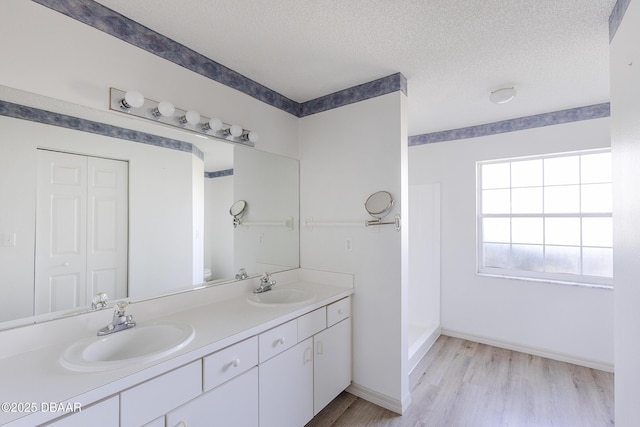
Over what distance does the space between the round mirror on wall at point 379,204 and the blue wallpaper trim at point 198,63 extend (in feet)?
2.54

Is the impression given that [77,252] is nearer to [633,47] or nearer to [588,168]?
[633,47]

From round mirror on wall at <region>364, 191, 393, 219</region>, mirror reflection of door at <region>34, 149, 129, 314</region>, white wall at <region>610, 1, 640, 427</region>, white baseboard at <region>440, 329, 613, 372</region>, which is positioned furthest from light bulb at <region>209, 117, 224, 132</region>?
white baseboard at <region>440, 329, 613, 372</region>

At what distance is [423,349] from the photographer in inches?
112

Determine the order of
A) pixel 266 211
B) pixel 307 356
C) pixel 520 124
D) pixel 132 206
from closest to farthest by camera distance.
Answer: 1. pixel 132 206
2. pixel 307 356
3. pixel 266 211
4. pixel 520 124

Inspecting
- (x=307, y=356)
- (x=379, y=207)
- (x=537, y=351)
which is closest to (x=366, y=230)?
(x=379, y=207)

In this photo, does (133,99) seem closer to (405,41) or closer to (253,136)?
(253,136)

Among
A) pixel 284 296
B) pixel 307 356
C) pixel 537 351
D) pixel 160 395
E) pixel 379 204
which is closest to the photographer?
pixel 160 395

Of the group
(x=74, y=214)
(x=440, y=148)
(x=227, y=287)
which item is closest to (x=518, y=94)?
(x=440, y=148)

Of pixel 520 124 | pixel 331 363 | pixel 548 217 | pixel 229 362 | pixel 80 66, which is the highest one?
pixel 520 124

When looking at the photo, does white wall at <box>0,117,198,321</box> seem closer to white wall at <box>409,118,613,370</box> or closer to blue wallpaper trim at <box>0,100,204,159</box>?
blue wallpaper trim at <box>0,100,204,159</box>

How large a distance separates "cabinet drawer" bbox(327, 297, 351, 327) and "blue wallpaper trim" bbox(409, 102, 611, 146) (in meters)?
2.32

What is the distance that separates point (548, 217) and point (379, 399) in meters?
2.52

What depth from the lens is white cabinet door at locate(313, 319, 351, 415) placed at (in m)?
1.90

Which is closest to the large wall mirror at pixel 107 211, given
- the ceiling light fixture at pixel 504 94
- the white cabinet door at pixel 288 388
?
the white cabinet door at pixel 288 388
